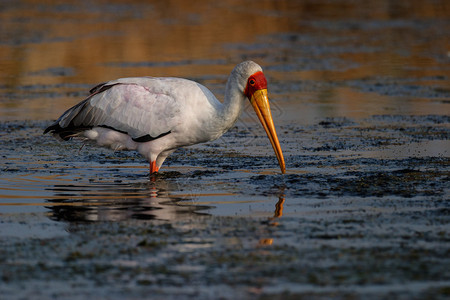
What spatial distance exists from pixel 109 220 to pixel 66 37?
15628mm

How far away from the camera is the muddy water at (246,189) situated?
5383 mm

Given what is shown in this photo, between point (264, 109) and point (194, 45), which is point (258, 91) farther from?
point (194, 45)

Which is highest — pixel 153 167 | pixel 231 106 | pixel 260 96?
pixel 260 96

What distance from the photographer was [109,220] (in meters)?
7.01

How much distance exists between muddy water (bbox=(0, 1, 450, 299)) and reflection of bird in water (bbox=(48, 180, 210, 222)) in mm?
25

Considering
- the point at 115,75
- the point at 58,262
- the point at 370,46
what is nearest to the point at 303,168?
the point at 58,262

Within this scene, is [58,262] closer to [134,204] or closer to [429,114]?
[134,204]

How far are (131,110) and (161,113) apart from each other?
1.35 ft

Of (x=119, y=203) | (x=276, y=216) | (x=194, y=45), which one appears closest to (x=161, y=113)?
(x=119, y=203)

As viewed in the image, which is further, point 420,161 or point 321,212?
point 420,161

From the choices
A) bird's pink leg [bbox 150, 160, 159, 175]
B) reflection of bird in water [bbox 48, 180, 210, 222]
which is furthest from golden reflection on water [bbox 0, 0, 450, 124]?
reflection of bird in water [bbox 48, 180, 210, 222]

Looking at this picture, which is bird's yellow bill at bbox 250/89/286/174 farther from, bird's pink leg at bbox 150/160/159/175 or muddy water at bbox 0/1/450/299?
bird's pink leg at bbox 150/160/159/175

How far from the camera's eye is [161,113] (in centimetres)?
893

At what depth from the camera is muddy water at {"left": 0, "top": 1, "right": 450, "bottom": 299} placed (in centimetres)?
538
